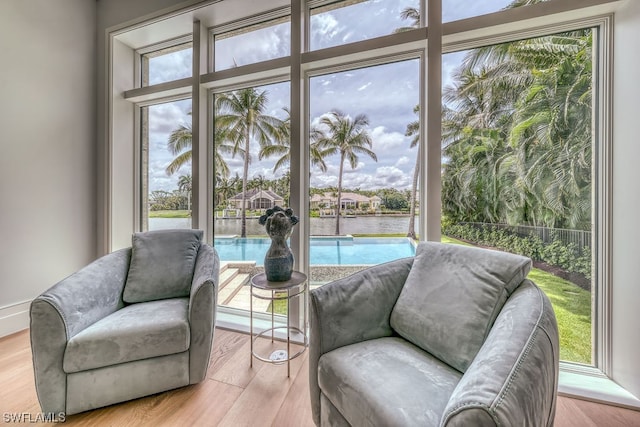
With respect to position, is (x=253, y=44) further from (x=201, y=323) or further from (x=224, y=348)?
(x=224, y=348)

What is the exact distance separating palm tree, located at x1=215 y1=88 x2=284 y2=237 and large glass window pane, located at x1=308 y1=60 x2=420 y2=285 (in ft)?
1.33

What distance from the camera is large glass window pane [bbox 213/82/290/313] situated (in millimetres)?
2229

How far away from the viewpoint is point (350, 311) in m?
1.21

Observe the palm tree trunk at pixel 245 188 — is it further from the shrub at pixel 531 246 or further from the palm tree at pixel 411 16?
the shrub at pixel 531 246

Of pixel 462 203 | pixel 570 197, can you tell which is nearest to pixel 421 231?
pixel 462 203

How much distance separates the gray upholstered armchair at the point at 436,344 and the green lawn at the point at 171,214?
75.4 inches

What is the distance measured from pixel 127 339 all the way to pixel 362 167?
1.77 metres

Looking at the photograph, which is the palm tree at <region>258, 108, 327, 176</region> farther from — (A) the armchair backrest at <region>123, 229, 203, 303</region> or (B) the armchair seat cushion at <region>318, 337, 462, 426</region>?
(B) the armchair seat cushion at <region>318, 337, 462, 426</region>

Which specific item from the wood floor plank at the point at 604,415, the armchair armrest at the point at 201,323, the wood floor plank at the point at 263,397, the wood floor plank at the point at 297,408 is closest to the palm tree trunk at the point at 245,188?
the armchair armrest at the point at 201,323

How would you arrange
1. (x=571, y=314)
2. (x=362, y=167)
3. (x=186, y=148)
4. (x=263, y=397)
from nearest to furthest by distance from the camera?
1. (x=263, y=397)
2. (x=571, y=314)
3. (x=362, y=167)
4. (x=186, y=148)

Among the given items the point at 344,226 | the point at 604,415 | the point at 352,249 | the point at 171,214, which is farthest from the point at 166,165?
the point at 604,415

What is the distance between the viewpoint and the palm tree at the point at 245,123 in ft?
7.42

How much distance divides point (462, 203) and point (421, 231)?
334 millimetres

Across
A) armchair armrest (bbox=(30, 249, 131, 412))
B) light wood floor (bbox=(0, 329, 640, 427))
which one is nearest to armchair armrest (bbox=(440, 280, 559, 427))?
light wood floor (bbox=(0, 329, 640, 427))
